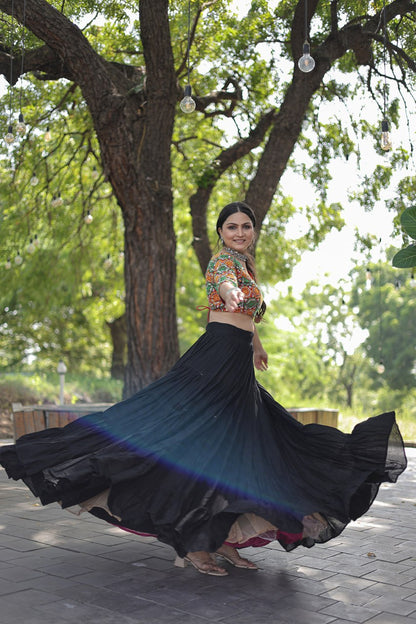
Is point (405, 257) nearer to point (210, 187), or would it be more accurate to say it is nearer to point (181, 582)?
point (181, 582)

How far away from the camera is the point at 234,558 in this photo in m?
4.40

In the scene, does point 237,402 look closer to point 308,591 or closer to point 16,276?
point 308,591

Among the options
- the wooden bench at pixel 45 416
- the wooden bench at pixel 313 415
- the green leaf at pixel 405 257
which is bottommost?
the wooden bench at pixel 313 415

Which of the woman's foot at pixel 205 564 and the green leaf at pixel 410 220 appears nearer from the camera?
the woman's foot at pixel 205 564

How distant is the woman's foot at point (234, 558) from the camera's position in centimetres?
438

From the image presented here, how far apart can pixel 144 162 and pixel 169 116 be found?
0.65 metres

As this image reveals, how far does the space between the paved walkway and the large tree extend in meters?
4.07

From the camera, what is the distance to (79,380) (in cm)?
2005

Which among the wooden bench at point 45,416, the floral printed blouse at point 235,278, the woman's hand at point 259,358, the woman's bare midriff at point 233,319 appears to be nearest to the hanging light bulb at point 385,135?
the woman's hand at point 259,358

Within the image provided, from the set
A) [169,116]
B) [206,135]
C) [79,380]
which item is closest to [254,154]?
[206,135]

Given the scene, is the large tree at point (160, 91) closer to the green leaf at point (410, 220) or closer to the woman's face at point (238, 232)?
the woman's face at point (238, 232)

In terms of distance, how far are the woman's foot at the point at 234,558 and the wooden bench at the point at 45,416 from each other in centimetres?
580

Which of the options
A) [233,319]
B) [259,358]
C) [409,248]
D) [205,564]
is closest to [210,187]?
[259,358]

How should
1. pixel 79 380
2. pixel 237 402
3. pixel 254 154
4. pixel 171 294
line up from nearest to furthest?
pixel 237 402, pixel 171 294, pixel 254 154, pixel 79 380
